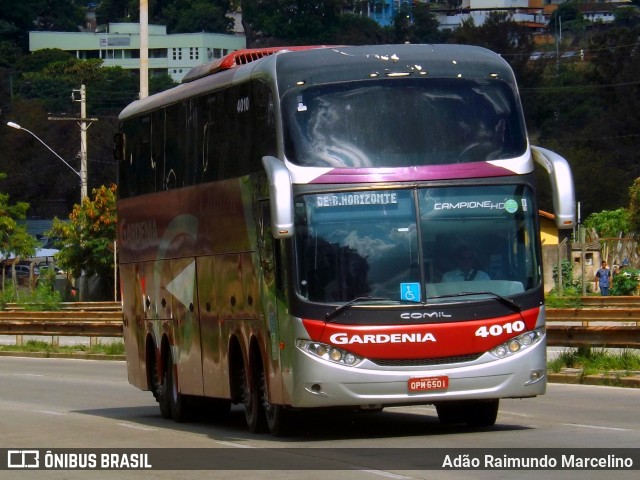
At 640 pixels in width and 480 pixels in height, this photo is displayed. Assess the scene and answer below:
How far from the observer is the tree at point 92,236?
60.3 metres

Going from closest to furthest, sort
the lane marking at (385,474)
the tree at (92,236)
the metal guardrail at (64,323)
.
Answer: the lane marking at (385,474), the metal guardrail at (64,323), the tree at (92,236)

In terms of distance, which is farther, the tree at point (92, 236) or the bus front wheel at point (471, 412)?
the tree at point (92, 236)

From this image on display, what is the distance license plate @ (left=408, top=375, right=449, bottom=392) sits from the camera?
13.9 metres

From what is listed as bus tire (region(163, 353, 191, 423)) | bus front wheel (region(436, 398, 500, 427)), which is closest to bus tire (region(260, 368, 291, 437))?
bus front wheel (region(436, 398, 500, 427))

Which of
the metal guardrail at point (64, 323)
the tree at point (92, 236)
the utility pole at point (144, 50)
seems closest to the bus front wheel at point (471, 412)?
the utility pole at point (144, 50)

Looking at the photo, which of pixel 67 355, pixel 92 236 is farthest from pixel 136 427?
pixel 92 236

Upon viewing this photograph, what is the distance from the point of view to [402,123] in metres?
14.3

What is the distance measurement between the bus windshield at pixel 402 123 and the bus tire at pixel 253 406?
266cm

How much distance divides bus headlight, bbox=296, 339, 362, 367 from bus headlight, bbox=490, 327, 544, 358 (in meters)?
1.27

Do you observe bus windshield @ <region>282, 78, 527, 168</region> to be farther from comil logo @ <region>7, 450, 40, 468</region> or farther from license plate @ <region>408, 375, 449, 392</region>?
comil logo @ <region>7, 450, 40, 468</region>

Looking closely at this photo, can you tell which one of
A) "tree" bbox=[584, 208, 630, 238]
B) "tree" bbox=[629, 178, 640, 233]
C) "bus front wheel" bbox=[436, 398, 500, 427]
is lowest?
"tree" bbox=[584, 208, 630, 238]

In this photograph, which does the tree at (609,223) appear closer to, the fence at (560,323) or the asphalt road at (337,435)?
the fence at (560,323)

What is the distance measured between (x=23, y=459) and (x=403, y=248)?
385 centimetres

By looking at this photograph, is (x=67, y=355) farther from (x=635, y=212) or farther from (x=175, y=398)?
(x=635, y=212)
